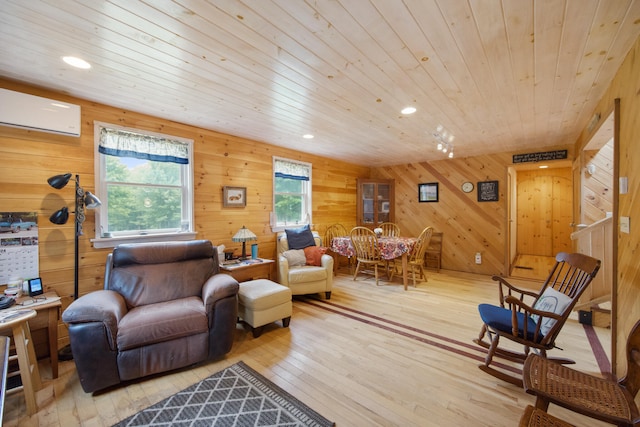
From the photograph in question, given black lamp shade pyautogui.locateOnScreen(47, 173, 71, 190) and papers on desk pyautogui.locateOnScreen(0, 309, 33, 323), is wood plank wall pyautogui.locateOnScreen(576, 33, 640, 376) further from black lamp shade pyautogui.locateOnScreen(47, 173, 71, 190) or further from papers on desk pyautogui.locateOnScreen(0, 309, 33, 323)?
black lamp shade pyautogui.locateOnScreen(47, 173, 71, 190)

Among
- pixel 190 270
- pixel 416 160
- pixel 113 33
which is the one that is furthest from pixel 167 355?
pixel 416 160

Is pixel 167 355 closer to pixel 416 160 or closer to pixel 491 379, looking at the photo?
pixel 491 379

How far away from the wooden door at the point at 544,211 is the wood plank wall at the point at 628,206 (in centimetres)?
588

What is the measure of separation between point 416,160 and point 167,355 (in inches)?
206

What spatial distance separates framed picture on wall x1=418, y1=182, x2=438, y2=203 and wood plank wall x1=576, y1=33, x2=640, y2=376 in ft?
11.8

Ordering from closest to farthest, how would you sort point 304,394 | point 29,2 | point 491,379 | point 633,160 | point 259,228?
1. point 29,2
2. point 633,160
3. point 304,394
4. point 491,379
5. point 259,228

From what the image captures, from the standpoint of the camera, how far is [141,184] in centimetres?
299

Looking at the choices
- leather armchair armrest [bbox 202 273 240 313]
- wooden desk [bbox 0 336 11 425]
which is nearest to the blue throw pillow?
leather armchair armrest [bbox 202 273 240 313]

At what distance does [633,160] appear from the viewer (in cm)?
173

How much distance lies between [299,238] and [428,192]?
3.15m

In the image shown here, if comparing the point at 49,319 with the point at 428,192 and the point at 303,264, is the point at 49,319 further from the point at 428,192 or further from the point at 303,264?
the point at 428,192

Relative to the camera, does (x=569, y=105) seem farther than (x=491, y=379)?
Yes

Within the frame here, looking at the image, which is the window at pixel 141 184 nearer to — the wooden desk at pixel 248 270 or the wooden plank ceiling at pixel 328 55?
the wooden plank ceiling at pixel 328 55

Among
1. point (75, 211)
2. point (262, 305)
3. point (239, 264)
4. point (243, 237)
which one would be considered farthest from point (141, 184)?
point (262, 305)
